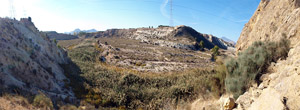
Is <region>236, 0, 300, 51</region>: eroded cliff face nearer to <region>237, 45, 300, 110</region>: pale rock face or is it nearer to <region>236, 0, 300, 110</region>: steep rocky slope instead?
<region>236, 0, 300, 110</region>: steep rocky slope

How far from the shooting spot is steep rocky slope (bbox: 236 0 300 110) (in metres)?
3.59

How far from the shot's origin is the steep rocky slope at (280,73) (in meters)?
3.59

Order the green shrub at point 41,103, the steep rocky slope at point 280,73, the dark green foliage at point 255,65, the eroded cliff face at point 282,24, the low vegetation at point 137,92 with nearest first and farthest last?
the steep rocky slope at point 280,73 → the dark green foliage at point 255,65 → the green shrub at point 41,103 → the eroded cliff face at point 282,24 → the low vegetation at point 137,92

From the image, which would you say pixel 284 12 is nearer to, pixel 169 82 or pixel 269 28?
pixel 269 28

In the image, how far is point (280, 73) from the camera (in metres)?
4.78

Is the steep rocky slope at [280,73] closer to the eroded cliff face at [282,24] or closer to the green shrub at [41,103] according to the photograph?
the eroded cliff face at [282,24]

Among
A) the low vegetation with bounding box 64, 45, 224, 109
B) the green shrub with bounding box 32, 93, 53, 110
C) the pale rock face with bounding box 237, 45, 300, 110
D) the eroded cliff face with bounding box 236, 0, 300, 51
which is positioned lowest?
the low vegetation with bounding box 64, 45, 224, 109

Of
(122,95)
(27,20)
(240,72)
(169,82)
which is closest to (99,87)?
(122,95)

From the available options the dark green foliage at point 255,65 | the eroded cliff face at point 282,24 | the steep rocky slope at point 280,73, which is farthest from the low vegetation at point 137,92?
the eroded cliff face at point 282,24

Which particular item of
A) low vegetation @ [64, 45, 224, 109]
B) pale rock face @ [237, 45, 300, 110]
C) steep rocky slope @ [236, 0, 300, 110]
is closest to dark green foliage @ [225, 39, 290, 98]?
steep rocky slope @ [236, 0, 300, 110]

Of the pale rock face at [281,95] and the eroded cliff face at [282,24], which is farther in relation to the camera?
the eroded cliff face at [282,24]

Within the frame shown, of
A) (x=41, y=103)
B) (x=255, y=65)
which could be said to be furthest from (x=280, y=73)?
(x=41, y=103)

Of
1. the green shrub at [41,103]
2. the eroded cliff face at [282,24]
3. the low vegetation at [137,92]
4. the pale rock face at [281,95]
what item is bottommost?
the low vegetation at [137,92]

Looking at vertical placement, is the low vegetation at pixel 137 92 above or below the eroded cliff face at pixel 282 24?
below
